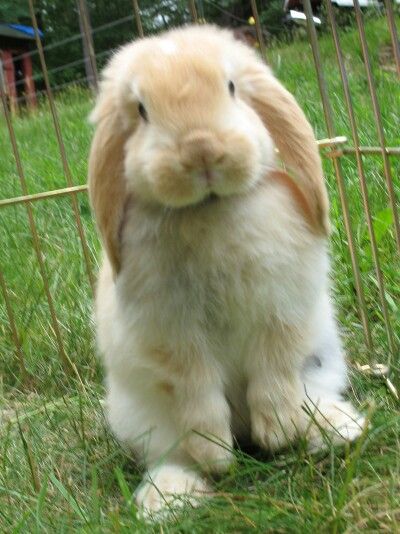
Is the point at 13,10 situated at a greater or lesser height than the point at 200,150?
greater

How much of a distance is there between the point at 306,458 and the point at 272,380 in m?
0.18

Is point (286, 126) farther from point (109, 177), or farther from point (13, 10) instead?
point (13, 10)

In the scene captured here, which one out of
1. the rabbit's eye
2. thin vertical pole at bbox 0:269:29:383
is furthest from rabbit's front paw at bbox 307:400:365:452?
thin vertical pole at bbox 0:269:29:383

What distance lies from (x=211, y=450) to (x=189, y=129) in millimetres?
645

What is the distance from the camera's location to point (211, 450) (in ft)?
5.53

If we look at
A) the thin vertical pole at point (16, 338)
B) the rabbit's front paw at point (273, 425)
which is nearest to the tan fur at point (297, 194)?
the rabbit's front paw at point (273, 425)

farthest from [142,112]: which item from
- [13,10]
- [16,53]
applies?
[16,53]

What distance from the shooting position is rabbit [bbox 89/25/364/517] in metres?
1.53

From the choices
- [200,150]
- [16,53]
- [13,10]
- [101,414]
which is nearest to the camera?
[200,150]

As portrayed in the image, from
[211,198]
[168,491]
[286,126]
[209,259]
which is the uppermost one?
[286,126]

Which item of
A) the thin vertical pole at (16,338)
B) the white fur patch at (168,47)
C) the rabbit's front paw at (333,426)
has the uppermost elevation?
the white fur patch at (168,47)

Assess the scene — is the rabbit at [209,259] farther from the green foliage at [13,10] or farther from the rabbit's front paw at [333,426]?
the green foliage at [13,10]

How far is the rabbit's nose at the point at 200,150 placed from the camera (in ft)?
4.66

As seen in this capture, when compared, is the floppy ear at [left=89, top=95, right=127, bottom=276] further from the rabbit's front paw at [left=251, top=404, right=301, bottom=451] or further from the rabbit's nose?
the rabbit's front paw at [left=251, top=404, right=301, bottom=451]
